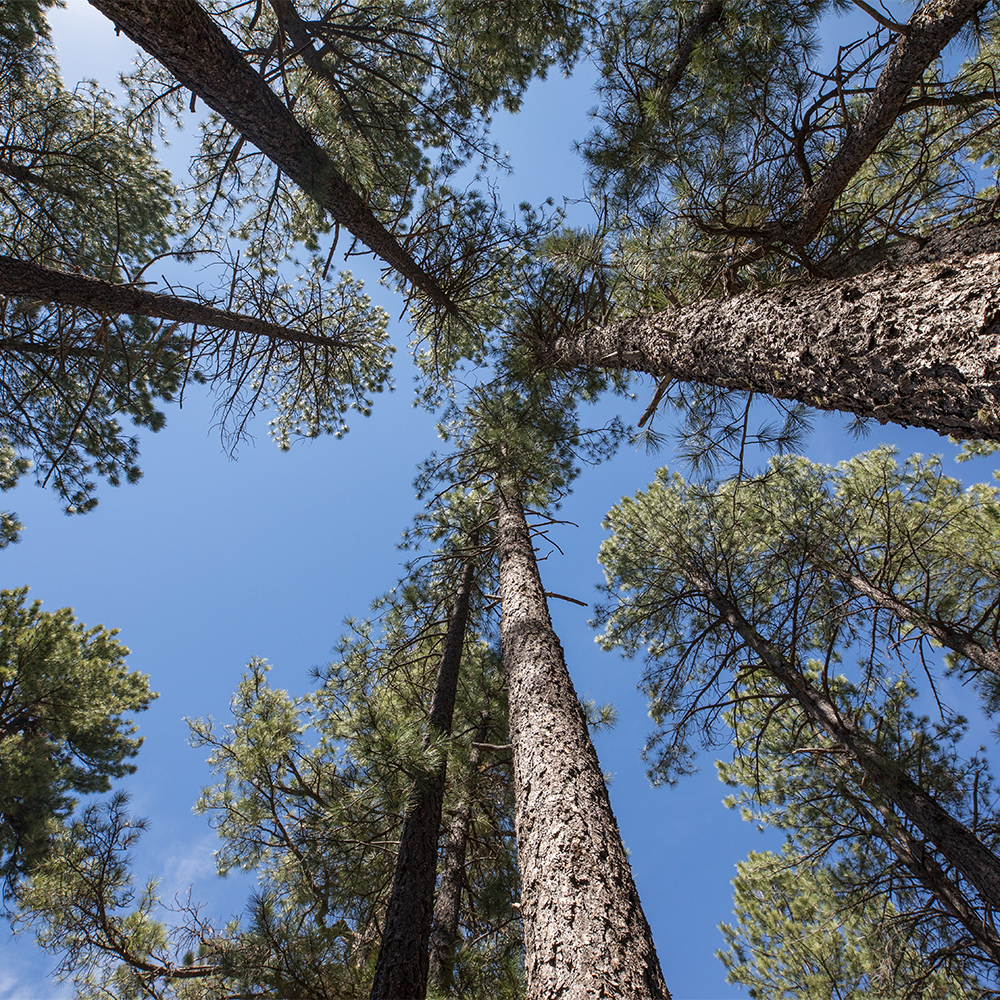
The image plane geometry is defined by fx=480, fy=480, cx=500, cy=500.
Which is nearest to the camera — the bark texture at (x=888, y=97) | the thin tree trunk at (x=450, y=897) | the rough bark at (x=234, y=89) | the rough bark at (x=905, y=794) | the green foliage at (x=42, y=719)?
the bark texture at (x=888, y=97)

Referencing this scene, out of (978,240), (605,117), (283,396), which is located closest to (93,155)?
(283,396)

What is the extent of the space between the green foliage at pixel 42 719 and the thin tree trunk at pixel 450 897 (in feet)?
17.3

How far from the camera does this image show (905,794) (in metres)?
4.42

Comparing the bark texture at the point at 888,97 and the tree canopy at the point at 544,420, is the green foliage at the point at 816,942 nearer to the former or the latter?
the tree canopy at the point at 544,420

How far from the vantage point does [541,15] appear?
5383mm

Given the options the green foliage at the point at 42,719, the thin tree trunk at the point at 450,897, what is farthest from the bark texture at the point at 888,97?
the green foliage at the point at 42,719

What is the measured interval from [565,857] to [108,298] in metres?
4.82

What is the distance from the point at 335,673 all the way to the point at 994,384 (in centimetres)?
530

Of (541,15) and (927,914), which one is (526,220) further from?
(927,914)

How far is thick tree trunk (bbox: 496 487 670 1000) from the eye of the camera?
5.85ft

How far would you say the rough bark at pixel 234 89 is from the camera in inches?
101

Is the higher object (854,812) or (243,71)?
(243,71)

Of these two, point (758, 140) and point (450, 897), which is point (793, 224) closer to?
point (758, 140)

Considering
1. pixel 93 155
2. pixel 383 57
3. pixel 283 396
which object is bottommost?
pixel 283 396
